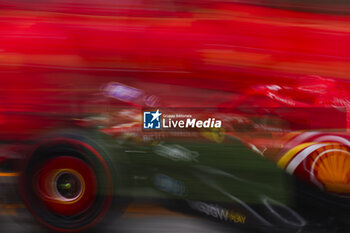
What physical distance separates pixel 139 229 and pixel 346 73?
1.89 metres

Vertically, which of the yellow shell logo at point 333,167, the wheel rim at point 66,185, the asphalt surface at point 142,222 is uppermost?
the yellow shell logo at point 333,167

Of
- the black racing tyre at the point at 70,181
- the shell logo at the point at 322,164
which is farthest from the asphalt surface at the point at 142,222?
the shell logo at the point at 322,164

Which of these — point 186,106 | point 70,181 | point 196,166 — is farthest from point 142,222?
point 186,106

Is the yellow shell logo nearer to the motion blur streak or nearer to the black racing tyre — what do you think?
the motion blur streak

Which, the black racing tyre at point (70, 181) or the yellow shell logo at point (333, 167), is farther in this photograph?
the black racing tyre at point (70, 181)

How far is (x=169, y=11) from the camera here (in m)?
3.03

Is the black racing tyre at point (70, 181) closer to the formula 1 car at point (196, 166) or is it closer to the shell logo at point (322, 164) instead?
the formula 1 car at point (196, 166)

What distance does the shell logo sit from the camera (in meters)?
2.90

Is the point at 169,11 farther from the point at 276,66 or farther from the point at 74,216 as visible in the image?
the point at 74,216

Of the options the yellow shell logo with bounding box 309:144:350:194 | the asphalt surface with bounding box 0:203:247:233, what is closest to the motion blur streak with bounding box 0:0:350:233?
the yellow shell logo with bounding box 309:144:350:194

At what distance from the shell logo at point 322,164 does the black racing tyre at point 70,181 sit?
121cm

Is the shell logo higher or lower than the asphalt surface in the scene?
higher

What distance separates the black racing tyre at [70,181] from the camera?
3186 mm

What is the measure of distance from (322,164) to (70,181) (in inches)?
70.7
